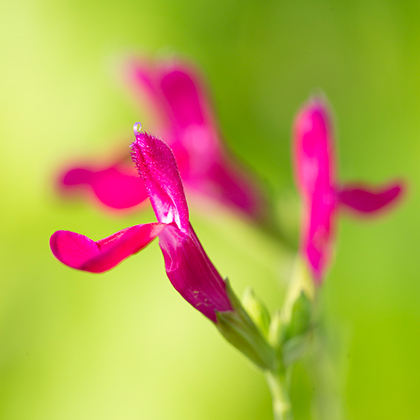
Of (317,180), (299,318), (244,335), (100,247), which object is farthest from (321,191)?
(100,247)

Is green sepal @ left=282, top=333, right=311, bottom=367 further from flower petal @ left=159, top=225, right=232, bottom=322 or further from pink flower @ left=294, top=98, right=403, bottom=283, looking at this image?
pink flower @ left=294, top=98, right=403, bottom=283

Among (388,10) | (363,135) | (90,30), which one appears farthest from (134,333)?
(388,10)

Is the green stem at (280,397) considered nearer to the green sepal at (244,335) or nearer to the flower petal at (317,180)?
the green sepal at (244,335)

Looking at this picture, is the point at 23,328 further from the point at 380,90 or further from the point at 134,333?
the point at 380,90

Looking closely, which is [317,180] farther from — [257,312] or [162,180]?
[162,180]

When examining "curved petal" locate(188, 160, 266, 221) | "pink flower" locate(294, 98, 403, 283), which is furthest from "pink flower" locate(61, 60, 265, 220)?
"pink flower" locate(294, 98, 403, 283)
